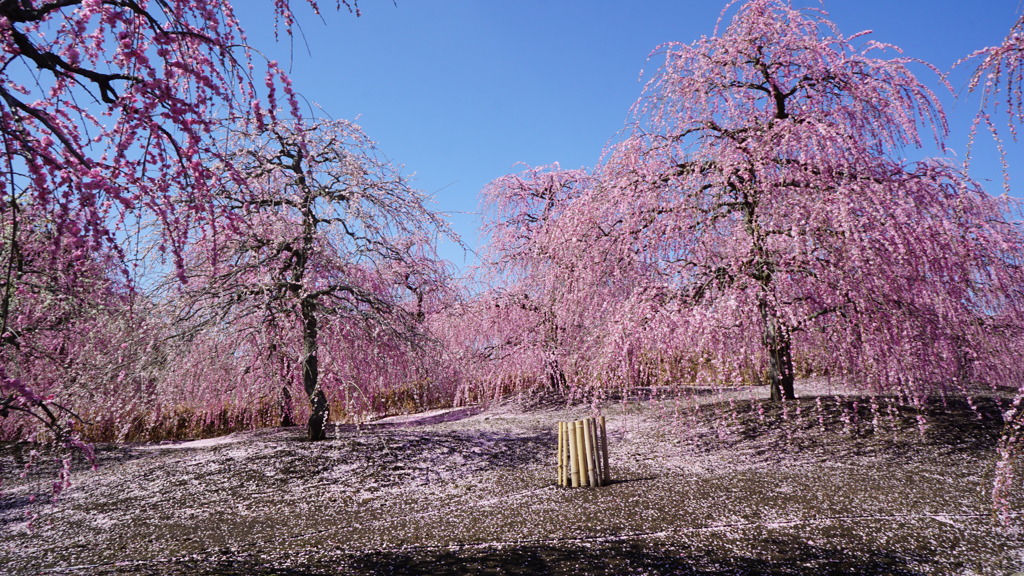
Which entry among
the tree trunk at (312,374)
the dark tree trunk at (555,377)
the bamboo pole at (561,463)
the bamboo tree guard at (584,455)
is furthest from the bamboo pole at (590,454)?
the dark tree trunk at (555,377)

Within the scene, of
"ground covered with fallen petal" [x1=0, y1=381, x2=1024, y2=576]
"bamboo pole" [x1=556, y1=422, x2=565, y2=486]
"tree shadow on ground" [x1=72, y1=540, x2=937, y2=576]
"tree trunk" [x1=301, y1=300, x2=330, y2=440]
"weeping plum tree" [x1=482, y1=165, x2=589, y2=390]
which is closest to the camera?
"tree shadow on ground" [x1=72, y1=540, x2=937, y2=576]

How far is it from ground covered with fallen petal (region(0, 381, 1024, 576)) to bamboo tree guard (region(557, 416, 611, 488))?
19 centimetres

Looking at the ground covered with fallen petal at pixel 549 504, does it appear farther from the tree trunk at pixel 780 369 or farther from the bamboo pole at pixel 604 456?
the tree trunk at pixel 780 369

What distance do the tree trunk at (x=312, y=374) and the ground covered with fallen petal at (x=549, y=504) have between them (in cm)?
33

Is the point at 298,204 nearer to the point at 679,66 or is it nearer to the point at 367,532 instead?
the point at 367,532

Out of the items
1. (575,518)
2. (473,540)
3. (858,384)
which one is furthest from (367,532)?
(858,384)

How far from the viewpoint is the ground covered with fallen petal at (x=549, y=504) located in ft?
15.0

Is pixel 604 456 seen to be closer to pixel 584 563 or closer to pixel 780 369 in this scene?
pixel 584 563

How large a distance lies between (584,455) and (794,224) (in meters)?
3.52

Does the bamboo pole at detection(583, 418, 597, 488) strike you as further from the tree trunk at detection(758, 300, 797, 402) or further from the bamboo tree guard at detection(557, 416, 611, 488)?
the tree trunk at detection(758, 300, 797, 402)

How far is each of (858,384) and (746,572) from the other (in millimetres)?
5032

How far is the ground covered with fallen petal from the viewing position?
180 inches

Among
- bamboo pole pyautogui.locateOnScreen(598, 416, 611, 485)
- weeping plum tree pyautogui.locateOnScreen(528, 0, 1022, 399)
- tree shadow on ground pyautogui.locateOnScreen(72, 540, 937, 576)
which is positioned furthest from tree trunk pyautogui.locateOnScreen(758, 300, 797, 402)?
tree shadow on ground pyautogui.locateOnScreen(72, 540, 937, 576)

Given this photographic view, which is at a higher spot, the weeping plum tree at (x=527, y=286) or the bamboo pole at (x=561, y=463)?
the weeping plum tree at (x=527, y=286)
